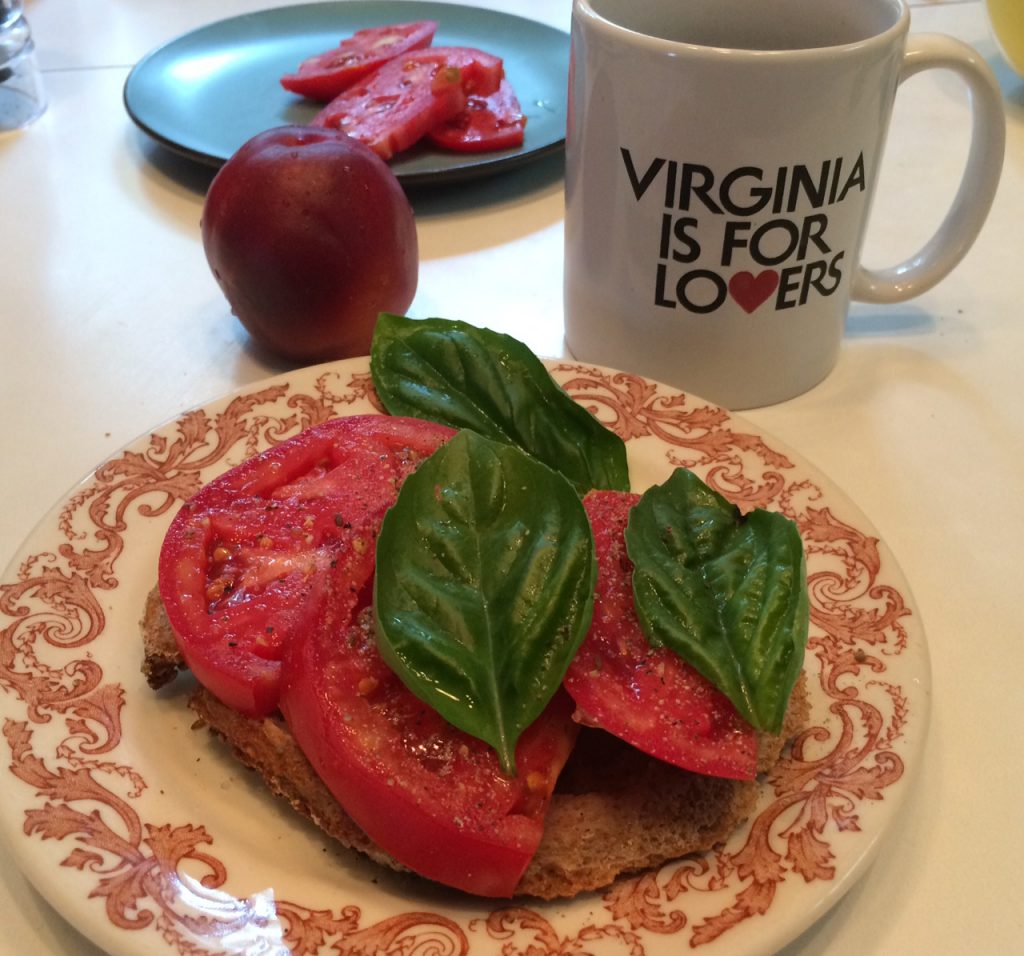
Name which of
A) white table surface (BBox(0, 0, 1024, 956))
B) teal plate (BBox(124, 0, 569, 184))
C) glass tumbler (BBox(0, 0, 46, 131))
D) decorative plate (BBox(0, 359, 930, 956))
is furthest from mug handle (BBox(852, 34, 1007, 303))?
glass tumbler (BBox(0, 0, 46, 131))

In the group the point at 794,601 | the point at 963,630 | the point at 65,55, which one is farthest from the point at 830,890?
the point at 65,55

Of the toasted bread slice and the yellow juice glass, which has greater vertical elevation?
the yellow juice glass

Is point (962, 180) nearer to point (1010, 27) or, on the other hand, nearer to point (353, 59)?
point (1010, 27)

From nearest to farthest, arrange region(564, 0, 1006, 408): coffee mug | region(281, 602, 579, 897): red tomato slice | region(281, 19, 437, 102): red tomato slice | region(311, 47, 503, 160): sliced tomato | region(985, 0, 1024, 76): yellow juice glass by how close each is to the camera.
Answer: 1. region(281, 602, 579, 897): red tomato slice
2. region(564, 0, 1006, 408): coffee mug
3. region(311, 47, 503, 160): sliced tomato
4. region(281, 19, 437, 102): red tomato slice
5. region(985, 0, 1024, 76): yellow juice glass

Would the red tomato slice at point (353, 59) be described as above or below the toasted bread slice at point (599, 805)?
above

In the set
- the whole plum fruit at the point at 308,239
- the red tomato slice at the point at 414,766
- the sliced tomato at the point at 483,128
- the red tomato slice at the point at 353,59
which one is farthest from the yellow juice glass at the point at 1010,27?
the red tomato slice at the point at 414,766

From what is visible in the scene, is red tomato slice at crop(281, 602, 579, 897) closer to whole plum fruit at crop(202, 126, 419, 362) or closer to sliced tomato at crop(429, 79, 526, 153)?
whole plum fruit at crop(202, 126, 419, 362)

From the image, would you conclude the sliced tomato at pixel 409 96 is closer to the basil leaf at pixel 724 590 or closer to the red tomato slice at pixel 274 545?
the red tomato slice at pixel 274 545
